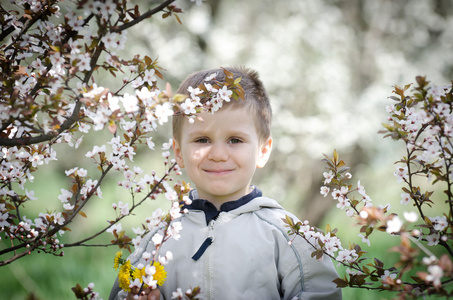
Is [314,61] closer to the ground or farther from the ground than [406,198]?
farther from the ground

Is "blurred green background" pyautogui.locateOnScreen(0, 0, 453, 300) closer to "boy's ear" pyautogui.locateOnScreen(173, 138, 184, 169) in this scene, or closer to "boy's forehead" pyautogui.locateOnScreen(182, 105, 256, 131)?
"boy's ear" pyautogui.locateOnScreen(173, 138, 184, 169)

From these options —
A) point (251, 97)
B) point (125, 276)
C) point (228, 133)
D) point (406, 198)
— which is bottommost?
point (125, 276)

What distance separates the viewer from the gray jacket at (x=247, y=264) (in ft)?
6.84

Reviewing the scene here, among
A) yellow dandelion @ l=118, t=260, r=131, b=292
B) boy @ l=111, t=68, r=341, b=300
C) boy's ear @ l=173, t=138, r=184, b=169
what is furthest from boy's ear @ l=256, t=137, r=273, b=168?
yellow dandelion @ l=118, t=260, r=131, b=292

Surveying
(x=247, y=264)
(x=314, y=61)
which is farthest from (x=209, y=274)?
(x=314, y=61)

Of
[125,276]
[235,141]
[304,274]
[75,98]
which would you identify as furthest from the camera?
[235,141]

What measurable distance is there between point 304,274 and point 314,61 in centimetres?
391

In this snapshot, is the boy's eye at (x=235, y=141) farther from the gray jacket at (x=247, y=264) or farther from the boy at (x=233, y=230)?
the gray jacket at (x=247, y=264)

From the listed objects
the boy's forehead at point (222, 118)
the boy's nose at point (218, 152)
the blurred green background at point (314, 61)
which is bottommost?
the boy's nose at point (218, 152)

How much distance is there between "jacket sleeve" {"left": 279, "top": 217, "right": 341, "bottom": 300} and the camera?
2.08 m

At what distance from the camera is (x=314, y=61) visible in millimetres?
5516

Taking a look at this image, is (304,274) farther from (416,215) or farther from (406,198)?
(416,215)

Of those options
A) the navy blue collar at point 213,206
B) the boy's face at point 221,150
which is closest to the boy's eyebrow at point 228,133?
the boy's face at point 221,150

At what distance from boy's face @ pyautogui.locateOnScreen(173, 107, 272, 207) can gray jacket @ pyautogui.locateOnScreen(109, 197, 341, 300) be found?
6.2 inches
